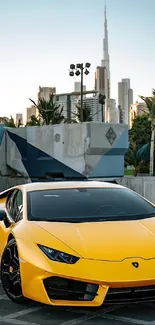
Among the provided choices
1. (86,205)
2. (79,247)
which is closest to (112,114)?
(86,205)

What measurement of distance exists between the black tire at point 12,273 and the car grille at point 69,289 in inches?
20.7

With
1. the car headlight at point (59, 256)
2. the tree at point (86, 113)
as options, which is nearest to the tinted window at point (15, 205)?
the car headlight at point (59, 256)

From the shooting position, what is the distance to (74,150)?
75.0ft

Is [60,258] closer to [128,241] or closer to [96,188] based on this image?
[128,241]

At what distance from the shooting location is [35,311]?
16.6ft

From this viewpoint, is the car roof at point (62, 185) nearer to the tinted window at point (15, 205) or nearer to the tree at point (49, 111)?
the tinted window at point (15, 205)

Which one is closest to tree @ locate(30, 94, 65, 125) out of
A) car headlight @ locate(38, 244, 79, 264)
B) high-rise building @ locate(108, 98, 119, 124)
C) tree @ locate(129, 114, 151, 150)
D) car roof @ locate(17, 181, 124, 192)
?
tree @ locate(129, 114, 151, 150)

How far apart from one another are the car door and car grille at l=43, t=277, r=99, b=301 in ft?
4.08

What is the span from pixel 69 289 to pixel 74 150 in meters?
18.3

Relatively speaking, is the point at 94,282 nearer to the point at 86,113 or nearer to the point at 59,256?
the point at 59,256

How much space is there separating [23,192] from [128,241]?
1797 mm

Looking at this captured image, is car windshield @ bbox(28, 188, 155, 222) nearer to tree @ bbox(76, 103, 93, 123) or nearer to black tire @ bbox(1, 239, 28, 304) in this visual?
black tire @ bbox(1, 239, 28, 304)

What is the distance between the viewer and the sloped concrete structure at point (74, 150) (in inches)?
883

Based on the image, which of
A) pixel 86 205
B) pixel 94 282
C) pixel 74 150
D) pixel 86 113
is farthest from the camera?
pixel 86 113
